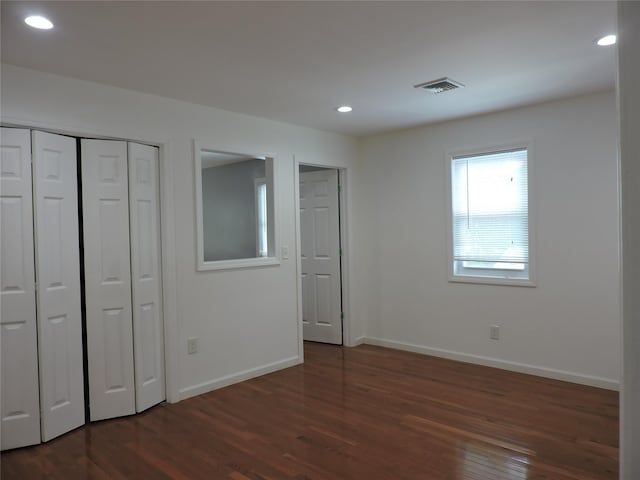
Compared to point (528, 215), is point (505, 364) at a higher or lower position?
lower

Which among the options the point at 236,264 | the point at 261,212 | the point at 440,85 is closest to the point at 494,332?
the point at 440,85

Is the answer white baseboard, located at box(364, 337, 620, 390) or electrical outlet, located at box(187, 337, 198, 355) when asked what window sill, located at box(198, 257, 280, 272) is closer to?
electrical outlet, located at box(187, 337, 198, 355)

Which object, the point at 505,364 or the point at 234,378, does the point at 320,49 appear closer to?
the point at 234,378

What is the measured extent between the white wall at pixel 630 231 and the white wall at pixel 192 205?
10.4 ft

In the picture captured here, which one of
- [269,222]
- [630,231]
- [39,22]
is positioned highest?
[39,22]

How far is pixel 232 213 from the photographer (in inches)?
279

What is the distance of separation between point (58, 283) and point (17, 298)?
250mm

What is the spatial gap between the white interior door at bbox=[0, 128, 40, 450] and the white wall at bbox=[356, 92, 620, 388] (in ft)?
11.2

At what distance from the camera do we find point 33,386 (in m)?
2.91

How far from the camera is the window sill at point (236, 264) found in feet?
12.7

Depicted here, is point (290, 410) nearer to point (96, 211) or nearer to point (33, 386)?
point (33, 386)

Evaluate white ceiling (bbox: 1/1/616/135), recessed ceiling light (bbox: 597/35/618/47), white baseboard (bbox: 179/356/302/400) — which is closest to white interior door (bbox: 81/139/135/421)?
white baseboard (bbox: 179/356/302/400)

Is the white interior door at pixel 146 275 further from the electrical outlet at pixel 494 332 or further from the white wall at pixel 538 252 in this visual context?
the electrical outlet at pixel 494 332

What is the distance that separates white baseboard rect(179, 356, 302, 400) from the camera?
3727 mm
